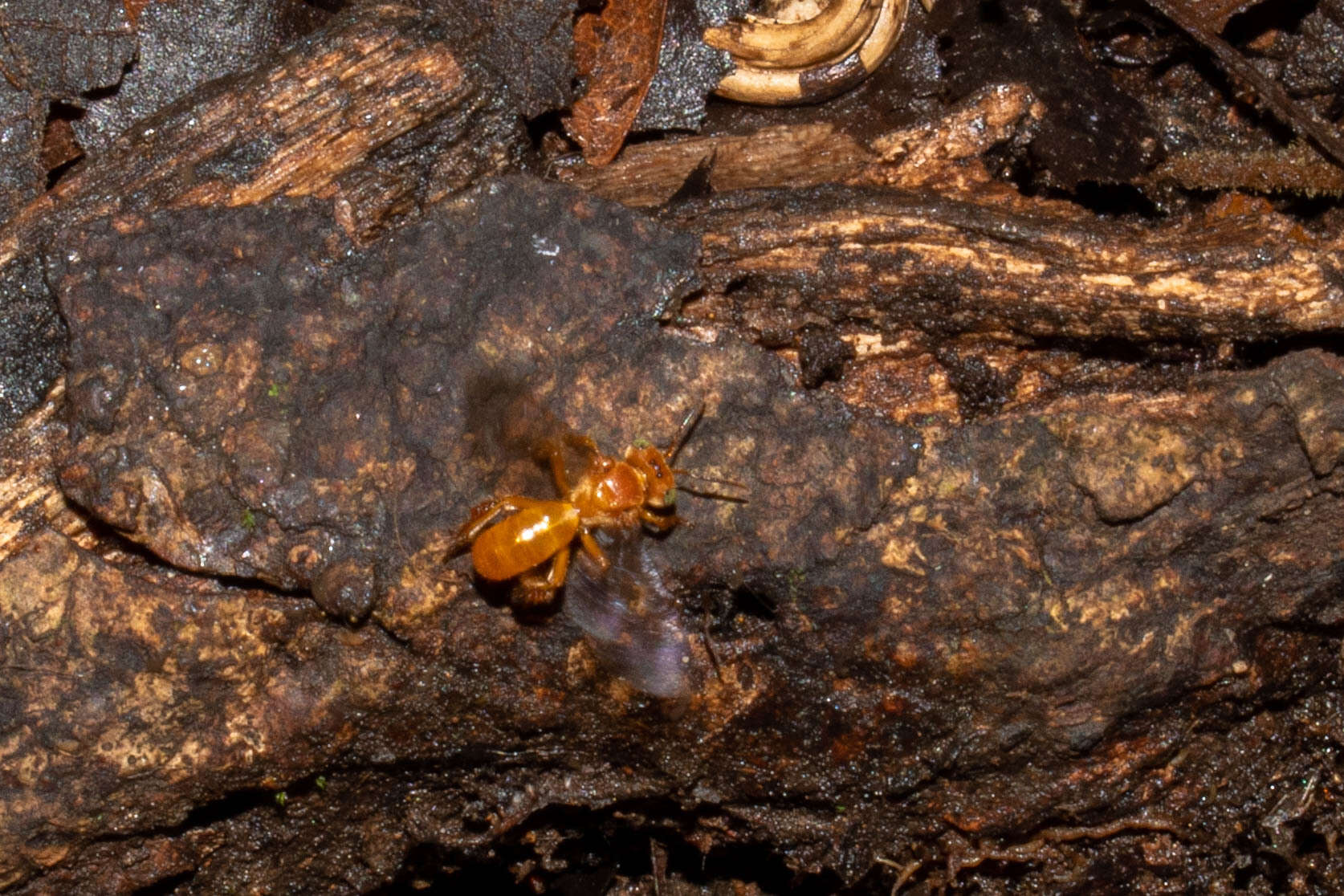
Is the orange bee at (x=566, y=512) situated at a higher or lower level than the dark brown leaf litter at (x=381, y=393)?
lower

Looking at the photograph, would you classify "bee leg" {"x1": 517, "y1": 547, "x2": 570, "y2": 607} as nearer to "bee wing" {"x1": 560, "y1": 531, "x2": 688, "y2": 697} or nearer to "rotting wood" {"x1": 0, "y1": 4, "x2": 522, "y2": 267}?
"bee wing" {"x1": 560, "y1": 531, "x2": 688, "y2": 697}

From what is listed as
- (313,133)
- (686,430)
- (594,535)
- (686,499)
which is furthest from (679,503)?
(313,133)

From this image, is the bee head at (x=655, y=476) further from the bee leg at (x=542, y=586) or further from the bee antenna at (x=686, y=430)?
the bee leg at (x=542, y=586)

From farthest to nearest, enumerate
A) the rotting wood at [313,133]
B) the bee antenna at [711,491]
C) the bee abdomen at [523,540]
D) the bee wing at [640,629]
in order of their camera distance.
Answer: the rotting wood at [313,133] → the bee wing at [640,629] → the bee antenna at [711,491] → the bee abdomen at [523,540]

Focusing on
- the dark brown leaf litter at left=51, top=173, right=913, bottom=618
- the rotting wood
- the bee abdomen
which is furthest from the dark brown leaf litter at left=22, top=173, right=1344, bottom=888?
the rotting wood

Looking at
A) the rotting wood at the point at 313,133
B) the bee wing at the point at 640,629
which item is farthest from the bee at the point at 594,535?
the rotting wood at the point at 313,133

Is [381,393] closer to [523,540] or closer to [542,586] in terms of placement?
[523,540]

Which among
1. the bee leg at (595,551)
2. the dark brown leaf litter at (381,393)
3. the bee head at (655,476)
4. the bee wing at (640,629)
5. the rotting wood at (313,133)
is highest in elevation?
the rotting wood at (313,133)
